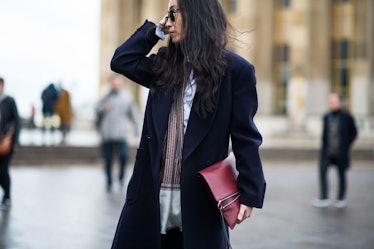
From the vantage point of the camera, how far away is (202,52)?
368cm

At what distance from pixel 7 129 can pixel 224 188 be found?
25.2ft

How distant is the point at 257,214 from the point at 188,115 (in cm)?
721

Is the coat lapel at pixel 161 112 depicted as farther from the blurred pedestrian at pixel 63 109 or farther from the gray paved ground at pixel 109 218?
the blurred pedestrian at pixel 63 109

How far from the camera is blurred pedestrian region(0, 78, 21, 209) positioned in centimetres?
1061

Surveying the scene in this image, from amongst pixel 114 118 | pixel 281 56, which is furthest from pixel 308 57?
pixel 114 118

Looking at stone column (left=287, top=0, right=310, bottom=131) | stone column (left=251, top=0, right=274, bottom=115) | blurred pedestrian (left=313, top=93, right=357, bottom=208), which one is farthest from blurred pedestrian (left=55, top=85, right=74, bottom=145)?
stone column (left=251, top=0, right=274, bottom=115)

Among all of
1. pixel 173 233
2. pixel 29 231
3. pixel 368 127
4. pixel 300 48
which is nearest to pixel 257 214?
pixel 29 231

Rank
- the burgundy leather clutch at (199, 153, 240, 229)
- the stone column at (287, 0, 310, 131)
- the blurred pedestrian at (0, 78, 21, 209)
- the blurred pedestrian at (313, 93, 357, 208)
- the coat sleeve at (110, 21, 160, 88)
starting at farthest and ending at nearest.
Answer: the stone column at (287, 0, 310, 131) → the blurred pedestrian at (313, 93, 357, 208) → the blurred pedestrian at (0, 78, 21, 209) → the coat sleeve at (110, 21, 160, 88) → the burgundy leather clutch at (199, 153, 240, 229)

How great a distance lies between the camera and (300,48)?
4066 cm

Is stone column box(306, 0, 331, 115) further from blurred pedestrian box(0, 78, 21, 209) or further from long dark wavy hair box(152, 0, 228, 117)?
long dark wavy hair box(152, 0, 228, 117)

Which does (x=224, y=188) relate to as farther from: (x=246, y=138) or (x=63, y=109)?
(x=63, y=109)

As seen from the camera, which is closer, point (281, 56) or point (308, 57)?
point (308, 57)

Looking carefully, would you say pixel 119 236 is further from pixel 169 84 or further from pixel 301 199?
pixel 301 199

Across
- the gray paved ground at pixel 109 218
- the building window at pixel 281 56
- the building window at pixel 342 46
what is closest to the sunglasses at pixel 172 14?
the gray paved ground at pixel 109 218
